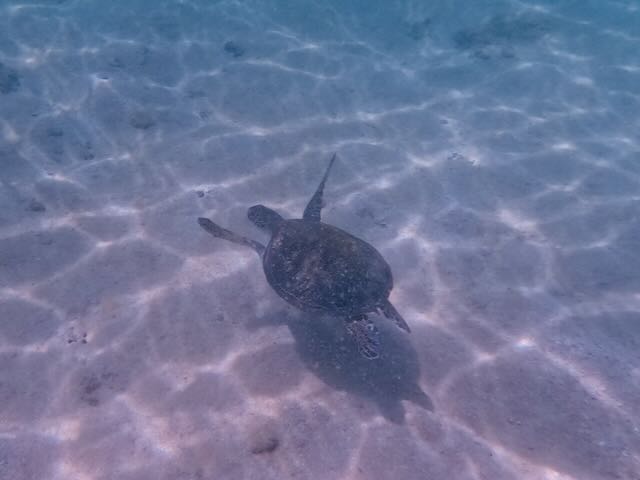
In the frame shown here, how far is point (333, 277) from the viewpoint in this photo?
Result: 4422mm

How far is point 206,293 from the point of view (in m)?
5.59

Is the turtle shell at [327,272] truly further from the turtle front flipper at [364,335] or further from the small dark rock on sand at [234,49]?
the small dark rock on sand at [234,49]

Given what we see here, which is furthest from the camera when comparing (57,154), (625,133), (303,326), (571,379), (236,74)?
(236,74)

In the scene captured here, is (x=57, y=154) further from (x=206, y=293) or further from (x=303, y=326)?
(x=303, y=326)

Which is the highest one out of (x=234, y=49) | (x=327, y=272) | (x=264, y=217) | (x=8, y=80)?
(x=327, y=272)

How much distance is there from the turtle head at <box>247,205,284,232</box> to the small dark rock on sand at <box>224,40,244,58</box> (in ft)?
22.2

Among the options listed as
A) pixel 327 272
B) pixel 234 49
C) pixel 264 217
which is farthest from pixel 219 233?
pixel 234 49

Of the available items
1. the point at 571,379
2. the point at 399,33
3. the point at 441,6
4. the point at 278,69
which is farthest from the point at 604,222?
the point at 441,6

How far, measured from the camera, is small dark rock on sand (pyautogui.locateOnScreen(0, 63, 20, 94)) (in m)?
9.08

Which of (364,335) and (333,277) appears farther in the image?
(333,277)

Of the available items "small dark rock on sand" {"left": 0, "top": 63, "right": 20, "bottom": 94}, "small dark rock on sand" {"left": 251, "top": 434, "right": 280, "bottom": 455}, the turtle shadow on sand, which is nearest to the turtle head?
the turtle shadow on sand

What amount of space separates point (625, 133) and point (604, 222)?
3557mm

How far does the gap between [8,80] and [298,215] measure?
716 centimetres

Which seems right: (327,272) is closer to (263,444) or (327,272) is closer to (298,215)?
(263,444)
